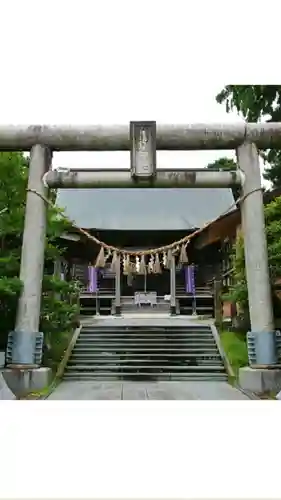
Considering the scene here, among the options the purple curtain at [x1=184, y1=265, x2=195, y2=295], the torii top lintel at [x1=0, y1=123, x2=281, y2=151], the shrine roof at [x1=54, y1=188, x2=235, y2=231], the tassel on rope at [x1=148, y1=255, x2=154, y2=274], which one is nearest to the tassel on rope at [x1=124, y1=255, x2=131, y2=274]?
the tassel on rope at [x1=148, y1=255, x2=154, y2=274]

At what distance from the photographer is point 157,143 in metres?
5.18

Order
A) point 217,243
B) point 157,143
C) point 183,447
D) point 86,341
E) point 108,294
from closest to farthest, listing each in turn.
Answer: point 183,447 → point 157,143 → point 86,341 → point 217,243 → point 108,294

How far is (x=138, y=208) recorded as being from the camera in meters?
10.1

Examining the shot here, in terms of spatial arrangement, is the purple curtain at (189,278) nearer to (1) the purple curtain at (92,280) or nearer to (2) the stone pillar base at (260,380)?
(1) the purple curtain at (92,280)

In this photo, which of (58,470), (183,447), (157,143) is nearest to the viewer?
(58,470)

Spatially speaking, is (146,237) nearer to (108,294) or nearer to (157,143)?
(108,294)

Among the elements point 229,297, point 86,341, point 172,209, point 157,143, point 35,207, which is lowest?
point 86,341

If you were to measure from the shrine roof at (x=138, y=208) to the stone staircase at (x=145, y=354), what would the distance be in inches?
143

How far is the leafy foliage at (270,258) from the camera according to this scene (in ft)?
17.9

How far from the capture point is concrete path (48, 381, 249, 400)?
4.47 metres

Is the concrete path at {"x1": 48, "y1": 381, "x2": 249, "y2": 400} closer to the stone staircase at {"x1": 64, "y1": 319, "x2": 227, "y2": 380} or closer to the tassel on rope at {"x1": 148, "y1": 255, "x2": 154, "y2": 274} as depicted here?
the stone staircase at {"x1": 64, "y1": 319, "x2": 227, "y2": 380}

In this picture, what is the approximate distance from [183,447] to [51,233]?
3.67m

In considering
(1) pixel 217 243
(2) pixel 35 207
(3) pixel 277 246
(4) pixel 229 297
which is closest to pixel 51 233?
(2) pixel 35 207

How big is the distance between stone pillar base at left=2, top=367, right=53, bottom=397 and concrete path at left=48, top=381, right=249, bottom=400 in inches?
7.3
